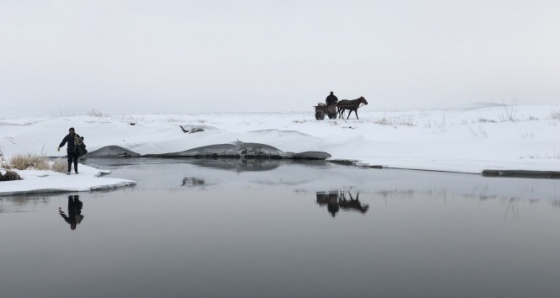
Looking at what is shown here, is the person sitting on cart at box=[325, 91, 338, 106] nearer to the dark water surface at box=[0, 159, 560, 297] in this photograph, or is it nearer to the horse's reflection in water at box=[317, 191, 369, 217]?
the dark water surface at box=[0, 159, 560, 297]

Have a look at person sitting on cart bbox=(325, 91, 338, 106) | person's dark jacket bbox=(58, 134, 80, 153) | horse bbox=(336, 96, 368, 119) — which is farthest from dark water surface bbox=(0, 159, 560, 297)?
person sitting on cart bbox=(325, 91, 338, 106)

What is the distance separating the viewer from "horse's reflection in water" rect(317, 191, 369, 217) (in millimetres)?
8055

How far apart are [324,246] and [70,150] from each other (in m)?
10.0

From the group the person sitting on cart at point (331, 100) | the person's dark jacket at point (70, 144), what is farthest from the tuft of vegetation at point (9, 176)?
the person sitting on cart at point (331, 100)

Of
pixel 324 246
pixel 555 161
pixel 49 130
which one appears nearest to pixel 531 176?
pixel 555 161

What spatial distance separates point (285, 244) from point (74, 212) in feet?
14.0

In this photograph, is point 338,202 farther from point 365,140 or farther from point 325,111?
point 325,111

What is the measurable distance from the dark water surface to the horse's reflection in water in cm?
4

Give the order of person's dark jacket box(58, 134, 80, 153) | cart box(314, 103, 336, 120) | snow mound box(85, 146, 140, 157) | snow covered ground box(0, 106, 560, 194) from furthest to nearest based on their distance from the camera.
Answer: cart box(314, 103, 336, 120) → snow mound box(85, 146, 140, 157) → snow covered ground box(0, 106, 560, 194) → person's dark jacket box(58, 134, 80, 153)

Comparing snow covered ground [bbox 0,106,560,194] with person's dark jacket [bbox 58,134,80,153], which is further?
snow covered ground [bbox 0,106,560,194]

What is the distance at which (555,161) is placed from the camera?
14.2m

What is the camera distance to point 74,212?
7.66 meters

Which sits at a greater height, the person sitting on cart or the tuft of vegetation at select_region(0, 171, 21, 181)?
the person sitting on cart

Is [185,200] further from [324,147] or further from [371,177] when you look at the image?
[324,147]
